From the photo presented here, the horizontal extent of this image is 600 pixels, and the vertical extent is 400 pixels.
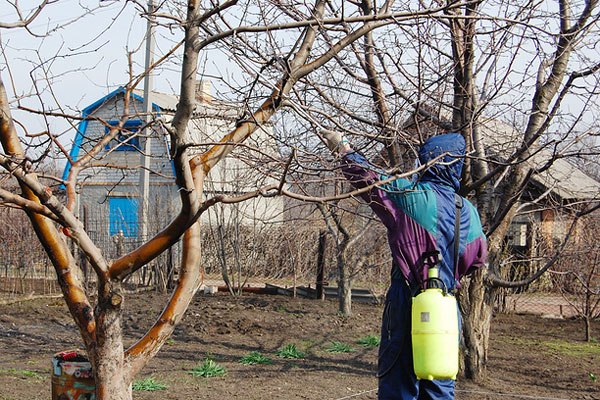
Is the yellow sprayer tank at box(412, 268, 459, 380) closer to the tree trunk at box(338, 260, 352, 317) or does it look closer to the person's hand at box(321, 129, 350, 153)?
the person's hand at box(321, 129, 350, 153)

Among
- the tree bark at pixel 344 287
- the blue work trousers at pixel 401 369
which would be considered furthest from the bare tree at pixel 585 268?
the blue work trousers at pixel 401 369

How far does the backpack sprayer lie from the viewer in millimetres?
4039

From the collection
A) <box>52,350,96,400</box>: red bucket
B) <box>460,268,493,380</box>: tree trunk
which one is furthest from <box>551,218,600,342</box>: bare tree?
<box>52,350,96,400</box>: red bucket

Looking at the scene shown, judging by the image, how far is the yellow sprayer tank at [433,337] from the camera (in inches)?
159

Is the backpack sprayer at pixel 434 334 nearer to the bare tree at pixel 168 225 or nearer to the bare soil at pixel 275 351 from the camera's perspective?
the bare tree at pixel 168 225

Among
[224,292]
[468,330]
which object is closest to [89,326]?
[468,330]

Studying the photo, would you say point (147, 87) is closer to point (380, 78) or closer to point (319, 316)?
point (319, 316)

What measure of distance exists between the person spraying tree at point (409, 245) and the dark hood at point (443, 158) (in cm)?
2

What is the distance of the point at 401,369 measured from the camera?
14.1 ft

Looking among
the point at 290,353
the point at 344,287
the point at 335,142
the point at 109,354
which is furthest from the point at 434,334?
the point at 344,287

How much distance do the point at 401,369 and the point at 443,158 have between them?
1.24 metres

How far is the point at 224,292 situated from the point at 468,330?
7.85 m

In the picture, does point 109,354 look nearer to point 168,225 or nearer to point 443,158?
point 168,225

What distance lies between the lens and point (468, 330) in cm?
697
